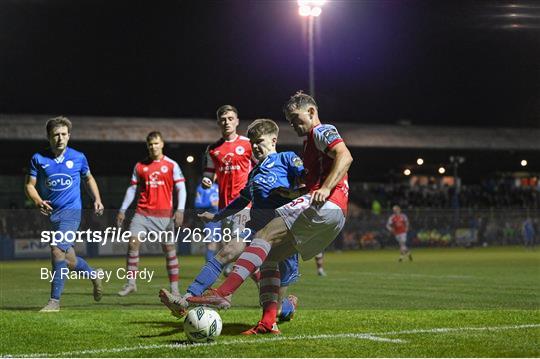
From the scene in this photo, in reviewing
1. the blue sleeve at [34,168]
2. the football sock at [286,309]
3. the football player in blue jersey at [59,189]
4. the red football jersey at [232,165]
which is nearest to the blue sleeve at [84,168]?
the football player in blue jersey at [59,189]

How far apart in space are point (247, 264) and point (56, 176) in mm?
3900

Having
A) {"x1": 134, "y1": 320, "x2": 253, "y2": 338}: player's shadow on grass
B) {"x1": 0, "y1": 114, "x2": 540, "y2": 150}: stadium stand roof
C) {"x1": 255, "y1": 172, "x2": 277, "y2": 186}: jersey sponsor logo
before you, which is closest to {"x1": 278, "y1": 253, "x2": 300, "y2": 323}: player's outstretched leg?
{"x1": 134, "y1": 320, "x2": 253, "y2": 338}: player's shadow on grass

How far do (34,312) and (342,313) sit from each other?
10.8ft

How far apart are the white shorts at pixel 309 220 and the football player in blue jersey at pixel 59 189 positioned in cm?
378

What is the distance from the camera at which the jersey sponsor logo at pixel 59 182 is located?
30.7 feet

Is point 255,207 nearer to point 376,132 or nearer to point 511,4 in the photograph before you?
point 511,4

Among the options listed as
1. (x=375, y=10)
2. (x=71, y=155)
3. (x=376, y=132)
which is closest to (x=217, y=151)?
(x=71, y=155)

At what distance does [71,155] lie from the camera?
945 cm

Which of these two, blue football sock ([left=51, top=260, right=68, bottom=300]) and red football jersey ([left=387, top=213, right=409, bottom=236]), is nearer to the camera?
blue football sock ([left=51, top=260, right=68, bottom=300])

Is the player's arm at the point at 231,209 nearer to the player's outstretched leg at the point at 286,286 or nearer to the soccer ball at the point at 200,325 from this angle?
the player's outstretched leg at the point at 286,286

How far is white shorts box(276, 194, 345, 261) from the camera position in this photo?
6.27 m

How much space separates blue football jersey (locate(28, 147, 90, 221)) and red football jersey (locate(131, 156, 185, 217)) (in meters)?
2.36

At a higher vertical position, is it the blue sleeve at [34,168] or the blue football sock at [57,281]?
the blue sleeve at [34,168]

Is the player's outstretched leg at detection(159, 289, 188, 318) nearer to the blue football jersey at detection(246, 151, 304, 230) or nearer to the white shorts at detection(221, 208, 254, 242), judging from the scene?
the blue football jersey at detection(246, 151, 304, 230)
